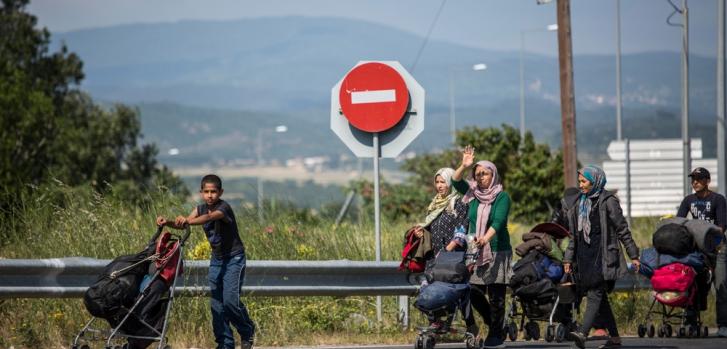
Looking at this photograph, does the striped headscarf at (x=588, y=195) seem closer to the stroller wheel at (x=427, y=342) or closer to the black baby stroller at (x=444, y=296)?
the black baby stroller at (x=444, y=296)

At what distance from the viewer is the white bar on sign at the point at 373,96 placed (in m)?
13.2

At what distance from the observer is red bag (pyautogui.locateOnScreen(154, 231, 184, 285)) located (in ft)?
32.5

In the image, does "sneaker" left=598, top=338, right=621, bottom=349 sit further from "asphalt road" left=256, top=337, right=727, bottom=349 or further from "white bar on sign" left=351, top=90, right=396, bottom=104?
"white bar on sign" left=351, top=90, right=396, bottom=104

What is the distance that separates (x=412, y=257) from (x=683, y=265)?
9.04ft

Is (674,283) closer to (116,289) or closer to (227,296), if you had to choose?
(227,296)

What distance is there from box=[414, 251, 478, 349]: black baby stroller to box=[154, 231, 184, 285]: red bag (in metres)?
2.16

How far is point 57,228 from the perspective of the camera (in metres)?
13.8

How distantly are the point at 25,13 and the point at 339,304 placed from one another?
75521 millimetres

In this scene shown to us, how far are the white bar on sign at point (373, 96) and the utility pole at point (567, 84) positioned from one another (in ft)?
24.0

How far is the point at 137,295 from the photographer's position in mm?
9805

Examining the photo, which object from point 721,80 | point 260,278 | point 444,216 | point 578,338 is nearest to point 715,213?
point 578,338

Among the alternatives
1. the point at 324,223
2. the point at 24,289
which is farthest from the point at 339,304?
the point at 24,289

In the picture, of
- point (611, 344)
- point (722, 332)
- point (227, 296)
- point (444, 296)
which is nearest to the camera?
point (227, 296)

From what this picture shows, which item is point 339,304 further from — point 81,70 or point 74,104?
point 74,104
